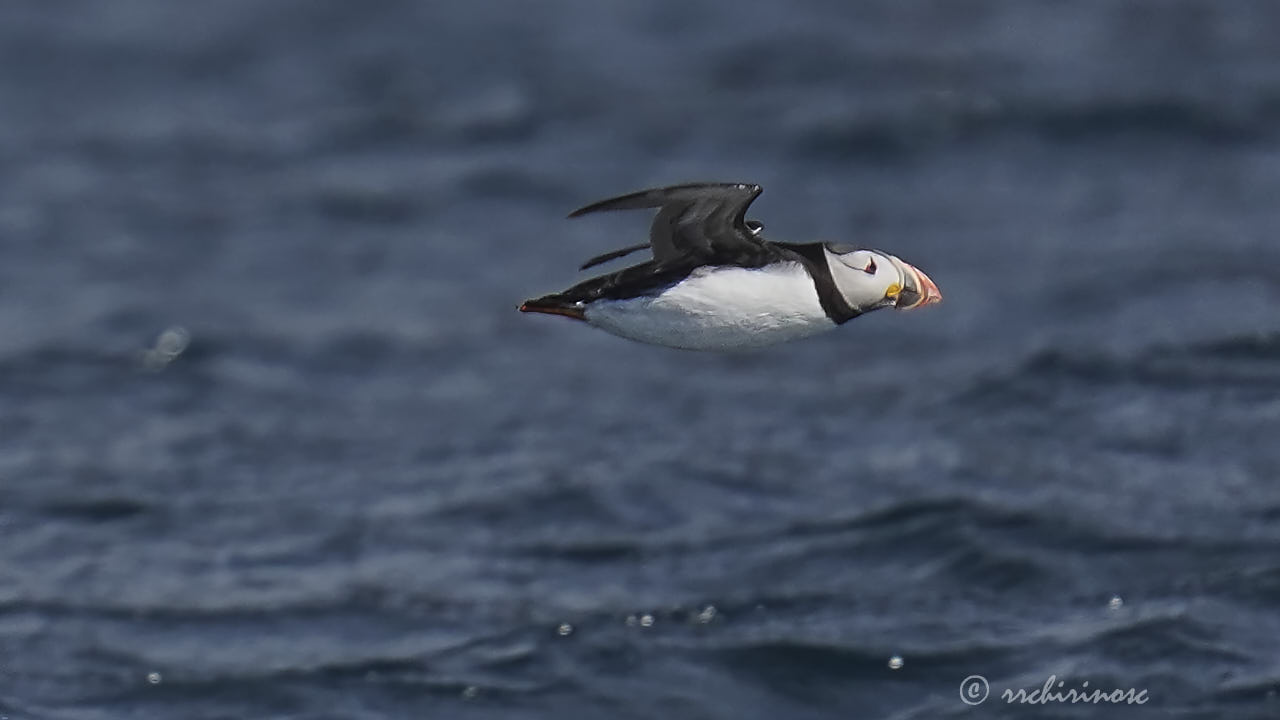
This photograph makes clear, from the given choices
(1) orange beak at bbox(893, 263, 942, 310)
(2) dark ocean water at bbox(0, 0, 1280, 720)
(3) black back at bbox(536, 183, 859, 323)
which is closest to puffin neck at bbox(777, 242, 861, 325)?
(3) black back at bbox(536, 183, 859, 323)

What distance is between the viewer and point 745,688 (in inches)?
564

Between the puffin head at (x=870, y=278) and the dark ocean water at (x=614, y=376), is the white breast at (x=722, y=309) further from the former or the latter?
the dark ocean water at (x=614, y=376)

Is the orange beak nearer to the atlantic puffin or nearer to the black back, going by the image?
the atlantic puffin

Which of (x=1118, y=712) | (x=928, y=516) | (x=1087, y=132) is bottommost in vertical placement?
(x=1118, y=712)

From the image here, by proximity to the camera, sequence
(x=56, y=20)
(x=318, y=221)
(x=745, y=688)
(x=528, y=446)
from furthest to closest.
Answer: (x=56, y=20), (x=318, y=221), (x=528, y=446), (x=745, y=688)

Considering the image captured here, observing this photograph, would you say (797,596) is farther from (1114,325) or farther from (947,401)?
(1114,325)

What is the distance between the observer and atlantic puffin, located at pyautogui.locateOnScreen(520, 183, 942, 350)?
8.66 meters

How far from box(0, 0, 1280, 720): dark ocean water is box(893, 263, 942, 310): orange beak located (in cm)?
549

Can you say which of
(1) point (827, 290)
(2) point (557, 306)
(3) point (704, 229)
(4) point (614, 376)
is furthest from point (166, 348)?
(1) point (827, 290)

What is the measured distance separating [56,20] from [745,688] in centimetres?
1954

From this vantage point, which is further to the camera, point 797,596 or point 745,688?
point 797,596

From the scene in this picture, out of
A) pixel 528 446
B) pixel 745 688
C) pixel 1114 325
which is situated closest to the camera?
pixel 745 688

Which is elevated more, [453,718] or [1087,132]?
[1087,132]

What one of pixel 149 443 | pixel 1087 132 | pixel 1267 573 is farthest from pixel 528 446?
pixel 1087 132
